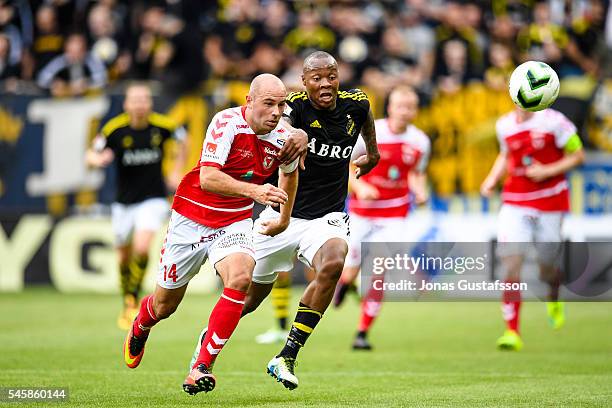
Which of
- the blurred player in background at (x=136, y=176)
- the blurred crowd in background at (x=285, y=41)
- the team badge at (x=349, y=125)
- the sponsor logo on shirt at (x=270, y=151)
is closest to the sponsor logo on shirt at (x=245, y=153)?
the sponsor logo on shirt at (x=270, y=151)

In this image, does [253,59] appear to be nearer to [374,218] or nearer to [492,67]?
[492,67]

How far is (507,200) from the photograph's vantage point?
1332cm

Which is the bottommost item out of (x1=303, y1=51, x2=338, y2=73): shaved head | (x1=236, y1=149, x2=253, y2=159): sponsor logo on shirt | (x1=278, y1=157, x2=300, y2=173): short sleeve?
(x1=278, y1=157, x2=300, y2=173): short sleeve

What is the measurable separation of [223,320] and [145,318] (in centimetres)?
123

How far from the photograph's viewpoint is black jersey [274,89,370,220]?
31.5 ft

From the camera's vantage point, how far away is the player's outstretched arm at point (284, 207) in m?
8.78

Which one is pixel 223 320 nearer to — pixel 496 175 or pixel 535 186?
pixel 496 175

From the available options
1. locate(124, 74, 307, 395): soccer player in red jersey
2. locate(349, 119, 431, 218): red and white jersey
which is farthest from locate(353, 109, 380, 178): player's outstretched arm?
locate(349, 119, 431, 218): red and white jersey

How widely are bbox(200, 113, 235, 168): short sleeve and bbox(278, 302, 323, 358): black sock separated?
1539 millimetres

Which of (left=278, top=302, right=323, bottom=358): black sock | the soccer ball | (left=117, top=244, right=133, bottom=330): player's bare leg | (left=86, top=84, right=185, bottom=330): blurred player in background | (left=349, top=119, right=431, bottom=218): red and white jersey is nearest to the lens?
(left=278, top=302, right=323, bottom=358): black sock

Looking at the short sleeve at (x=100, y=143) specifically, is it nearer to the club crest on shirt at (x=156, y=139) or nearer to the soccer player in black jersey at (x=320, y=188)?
the club crest on shirt at (x=156, y=139)

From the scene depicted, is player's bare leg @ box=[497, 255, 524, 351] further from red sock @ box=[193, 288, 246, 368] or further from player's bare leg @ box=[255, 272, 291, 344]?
red sock @ box=[193, 288, 246, 368]

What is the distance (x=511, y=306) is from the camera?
12.6 meters

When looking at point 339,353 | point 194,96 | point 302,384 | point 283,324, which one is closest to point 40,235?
point 194,96
